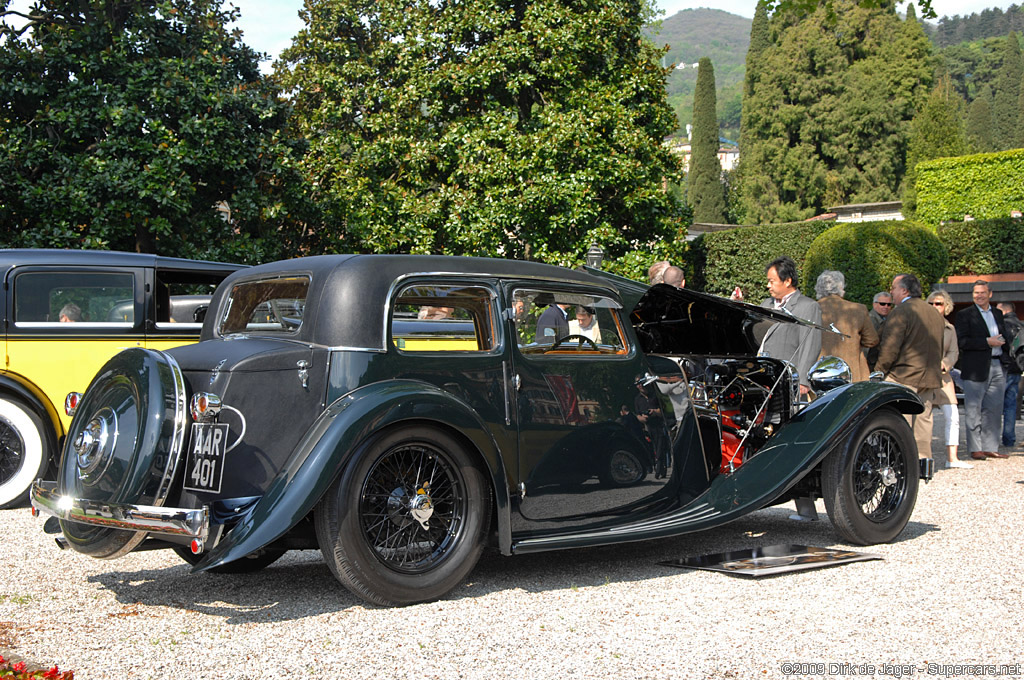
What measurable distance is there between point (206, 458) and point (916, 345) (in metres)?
7.43

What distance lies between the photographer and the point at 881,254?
75.4ft

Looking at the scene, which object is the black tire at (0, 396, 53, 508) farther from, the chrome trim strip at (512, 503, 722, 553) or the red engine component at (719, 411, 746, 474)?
the red engine component at (719, 411, 746, 474)

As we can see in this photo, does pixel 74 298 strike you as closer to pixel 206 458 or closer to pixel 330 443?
pixel 206 458

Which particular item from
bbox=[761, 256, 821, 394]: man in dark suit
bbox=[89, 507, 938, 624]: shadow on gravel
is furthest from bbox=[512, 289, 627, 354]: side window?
bbox=[761, 256, 821, 394]: man in dark suit

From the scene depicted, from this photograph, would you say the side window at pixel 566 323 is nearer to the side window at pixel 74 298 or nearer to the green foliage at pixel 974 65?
the side window at pixel 74 298

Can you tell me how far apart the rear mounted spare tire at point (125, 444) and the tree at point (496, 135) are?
16.5 metres

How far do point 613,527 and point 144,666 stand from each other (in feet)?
8.26

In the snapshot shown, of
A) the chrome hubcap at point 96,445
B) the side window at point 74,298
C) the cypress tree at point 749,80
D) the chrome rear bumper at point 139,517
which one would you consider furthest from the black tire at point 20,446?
the cypress tree at point 749,80

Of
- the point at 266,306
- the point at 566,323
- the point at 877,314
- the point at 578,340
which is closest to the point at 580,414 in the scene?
the point at 578,340

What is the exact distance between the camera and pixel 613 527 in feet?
17.5

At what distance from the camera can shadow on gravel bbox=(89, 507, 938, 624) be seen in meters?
4.84

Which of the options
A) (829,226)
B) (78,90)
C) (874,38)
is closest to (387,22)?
(78,90)

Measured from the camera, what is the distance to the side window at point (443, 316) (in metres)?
5.13

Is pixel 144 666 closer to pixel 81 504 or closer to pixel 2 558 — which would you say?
pixel 81 504
